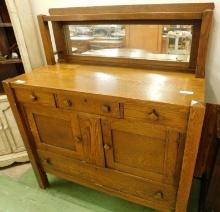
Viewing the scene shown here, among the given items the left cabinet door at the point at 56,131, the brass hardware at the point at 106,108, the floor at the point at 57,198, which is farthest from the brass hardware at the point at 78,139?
the floor at the point at 57,198

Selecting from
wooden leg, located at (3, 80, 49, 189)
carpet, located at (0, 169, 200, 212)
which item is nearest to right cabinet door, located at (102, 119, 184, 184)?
carpet, located at (0, 169, 200, 212)

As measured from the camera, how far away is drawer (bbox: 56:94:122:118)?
0.96m

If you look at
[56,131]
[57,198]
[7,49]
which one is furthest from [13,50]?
[57,198]

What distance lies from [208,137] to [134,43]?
81 centimetres

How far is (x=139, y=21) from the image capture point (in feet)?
3.95

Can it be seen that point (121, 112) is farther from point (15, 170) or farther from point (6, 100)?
point (15, 170)

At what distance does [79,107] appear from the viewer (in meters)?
1.05

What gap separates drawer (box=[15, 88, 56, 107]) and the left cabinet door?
0.05m

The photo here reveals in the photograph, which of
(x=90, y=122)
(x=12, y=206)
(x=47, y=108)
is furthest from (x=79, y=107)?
(x=12, y=206)

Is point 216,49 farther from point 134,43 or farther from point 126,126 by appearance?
point 126,126

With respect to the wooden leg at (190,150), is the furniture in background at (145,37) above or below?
above

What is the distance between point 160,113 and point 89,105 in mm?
357

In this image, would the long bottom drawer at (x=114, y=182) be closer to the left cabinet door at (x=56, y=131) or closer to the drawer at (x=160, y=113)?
the left cabinet door at (x=56, y=131)

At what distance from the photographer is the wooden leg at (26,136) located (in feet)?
3.92
